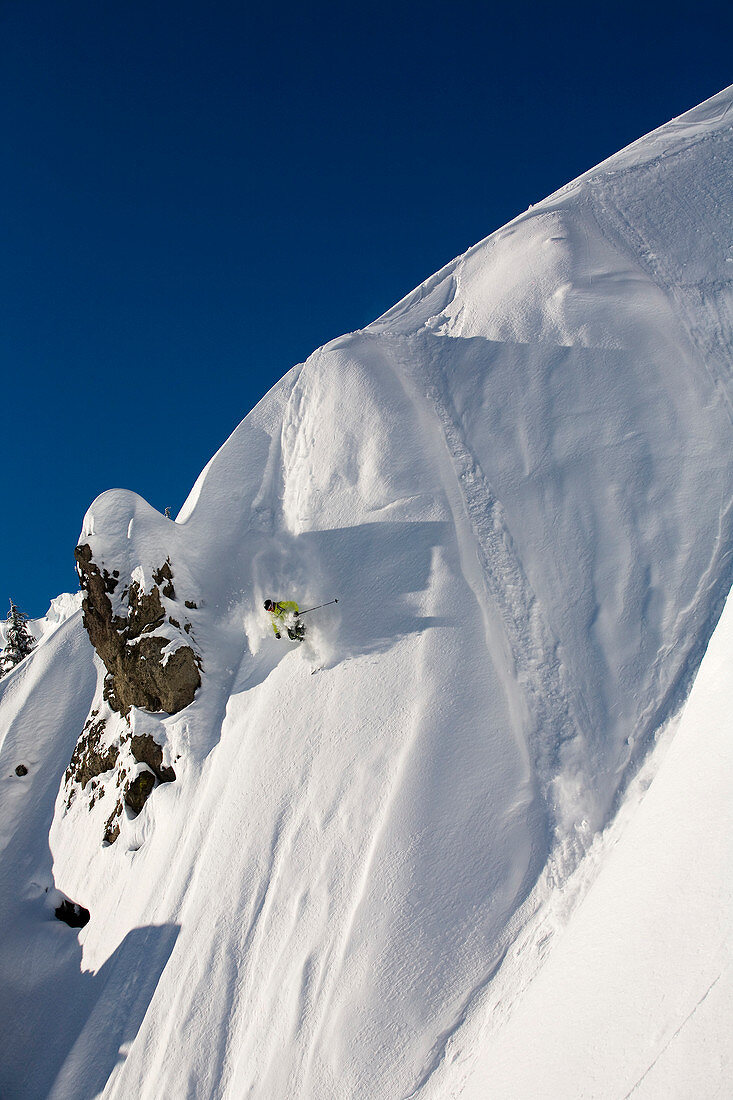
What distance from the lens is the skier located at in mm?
14633

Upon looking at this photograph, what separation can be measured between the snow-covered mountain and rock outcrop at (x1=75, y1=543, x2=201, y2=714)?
0.10 metres

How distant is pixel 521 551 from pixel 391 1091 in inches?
377

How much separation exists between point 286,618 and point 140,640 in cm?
394

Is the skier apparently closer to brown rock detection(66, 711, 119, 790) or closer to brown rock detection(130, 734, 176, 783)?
brown rock detection(130, 734, 176, 783)

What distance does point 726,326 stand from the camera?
619 inches

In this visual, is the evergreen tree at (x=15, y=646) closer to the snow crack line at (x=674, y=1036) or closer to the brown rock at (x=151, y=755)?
the brown rock at (x=151, y=755)

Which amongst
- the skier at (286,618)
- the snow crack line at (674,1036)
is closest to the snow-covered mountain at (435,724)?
the snow crack line at (674,1036)

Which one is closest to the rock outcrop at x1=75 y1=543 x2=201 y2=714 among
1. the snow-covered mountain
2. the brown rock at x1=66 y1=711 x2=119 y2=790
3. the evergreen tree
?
the snow-covered mountain

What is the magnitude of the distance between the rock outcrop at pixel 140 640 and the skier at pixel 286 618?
2.22 metres

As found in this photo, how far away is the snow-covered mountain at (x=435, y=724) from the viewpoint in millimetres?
9367

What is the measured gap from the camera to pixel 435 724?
12070 mm

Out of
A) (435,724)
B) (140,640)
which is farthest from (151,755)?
(435,724)

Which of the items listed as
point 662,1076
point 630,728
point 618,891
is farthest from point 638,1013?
point 630,728

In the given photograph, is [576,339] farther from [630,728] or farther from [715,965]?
[715,965]
